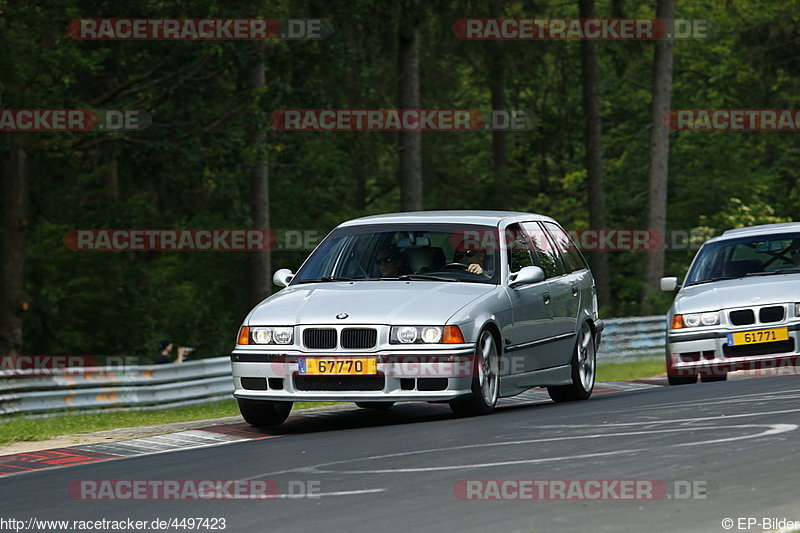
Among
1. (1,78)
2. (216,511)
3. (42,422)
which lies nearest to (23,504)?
(216,511)

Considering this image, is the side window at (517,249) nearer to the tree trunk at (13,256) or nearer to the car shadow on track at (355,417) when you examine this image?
the car shadow on track at (355,417)

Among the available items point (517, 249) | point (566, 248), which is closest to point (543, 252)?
point (517, 249)

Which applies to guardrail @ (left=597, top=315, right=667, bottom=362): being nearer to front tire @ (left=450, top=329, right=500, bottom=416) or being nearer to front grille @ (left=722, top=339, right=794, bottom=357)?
front grille @ (left=722, top=339, right=794, bottom=357)

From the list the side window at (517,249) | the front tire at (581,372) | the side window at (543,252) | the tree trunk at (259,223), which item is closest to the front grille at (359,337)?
the side window at (517,249)

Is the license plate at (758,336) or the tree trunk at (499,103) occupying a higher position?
the tree trunk at (499,103)

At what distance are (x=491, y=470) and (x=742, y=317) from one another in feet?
26.1

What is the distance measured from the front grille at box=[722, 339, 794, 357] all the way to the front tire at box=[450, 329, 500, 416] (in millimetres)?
4455

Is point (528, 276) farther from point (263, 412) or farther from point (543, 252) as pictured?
point (263, 412)

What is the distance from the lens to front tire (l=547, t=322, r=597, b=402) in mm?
14578

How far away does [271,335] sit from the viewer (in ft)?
39.3

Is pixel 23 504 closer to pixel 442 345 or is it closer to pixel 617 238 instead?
pixel 442 345

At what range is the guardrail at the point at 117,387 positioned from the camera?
1664 centimetres

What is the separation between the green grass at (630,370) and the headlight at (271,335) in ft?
34.1

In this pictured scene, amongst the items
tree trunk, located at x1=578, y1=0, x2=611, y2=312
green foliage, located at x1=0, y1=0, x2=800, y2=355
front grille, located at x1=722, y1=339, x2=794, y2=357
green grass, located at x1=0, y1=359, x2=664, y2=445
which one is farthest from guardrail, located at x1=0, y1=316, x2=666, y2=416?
tree trunk, located at x1=578, y1=0, x2=611, y2=312
